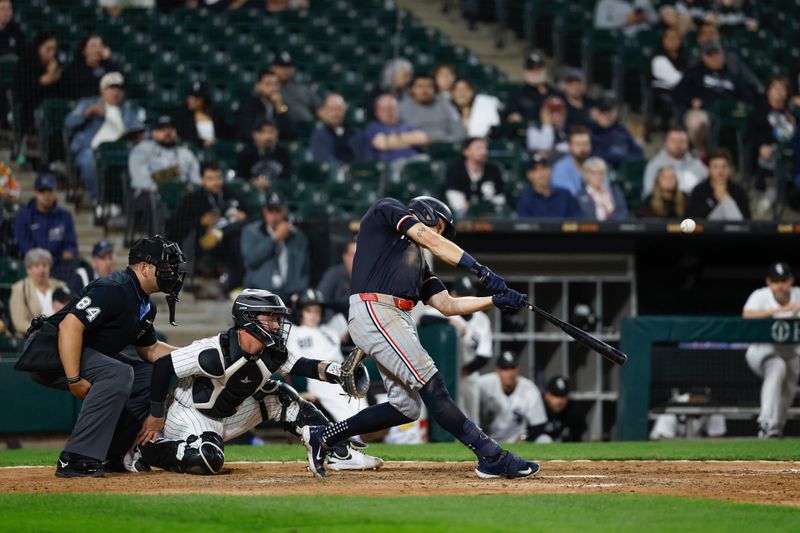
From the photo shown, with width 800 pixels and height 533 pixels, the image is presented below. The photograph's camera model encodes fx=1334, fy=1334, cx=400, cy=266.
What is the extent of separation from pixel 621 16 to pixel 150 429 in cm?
1133

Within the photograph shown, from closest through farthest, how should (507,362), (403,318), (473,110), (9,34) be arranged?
(403,318), (507,362), (9,34), (473,110)

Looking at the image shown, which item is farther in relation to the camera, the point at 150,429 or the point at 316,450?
the point at 150,429

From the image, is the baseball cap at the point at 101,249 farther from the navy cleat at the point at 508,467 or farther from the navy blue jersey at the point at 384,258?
the navy cleat at the point at 508,467

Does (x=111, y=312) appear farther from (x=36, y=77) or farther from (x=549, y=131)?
(x=549, y=131)

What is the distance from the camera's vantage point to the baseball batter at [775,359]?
10797 millimetres

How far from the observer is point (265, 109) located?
13.8 meters

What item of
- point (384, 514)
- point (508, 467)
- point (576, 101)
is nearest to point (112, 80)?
point (576, 101)

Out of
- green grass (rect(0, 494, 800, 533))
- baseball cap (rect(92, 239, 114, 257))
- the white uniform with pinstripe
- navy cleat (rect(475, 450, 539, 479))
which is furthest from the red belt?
baseball cap (rect(92, 239, 114, 257))

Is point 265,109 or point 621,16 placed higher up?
point 621,16

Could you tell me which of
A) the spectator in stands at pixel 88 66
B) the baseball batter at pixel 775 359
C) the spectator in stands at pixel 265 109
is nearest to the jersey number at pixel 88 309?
the baseball batter at pixel 775 359

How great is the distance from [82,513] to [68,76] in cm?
853

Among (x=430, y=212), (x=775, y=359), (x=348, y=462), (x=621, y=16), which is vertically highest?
(x=621, y=16)

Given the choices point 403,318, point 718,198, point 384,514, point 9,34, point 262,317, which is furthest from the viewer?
point 9,34

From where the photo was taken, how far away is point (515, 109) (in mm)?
14828
